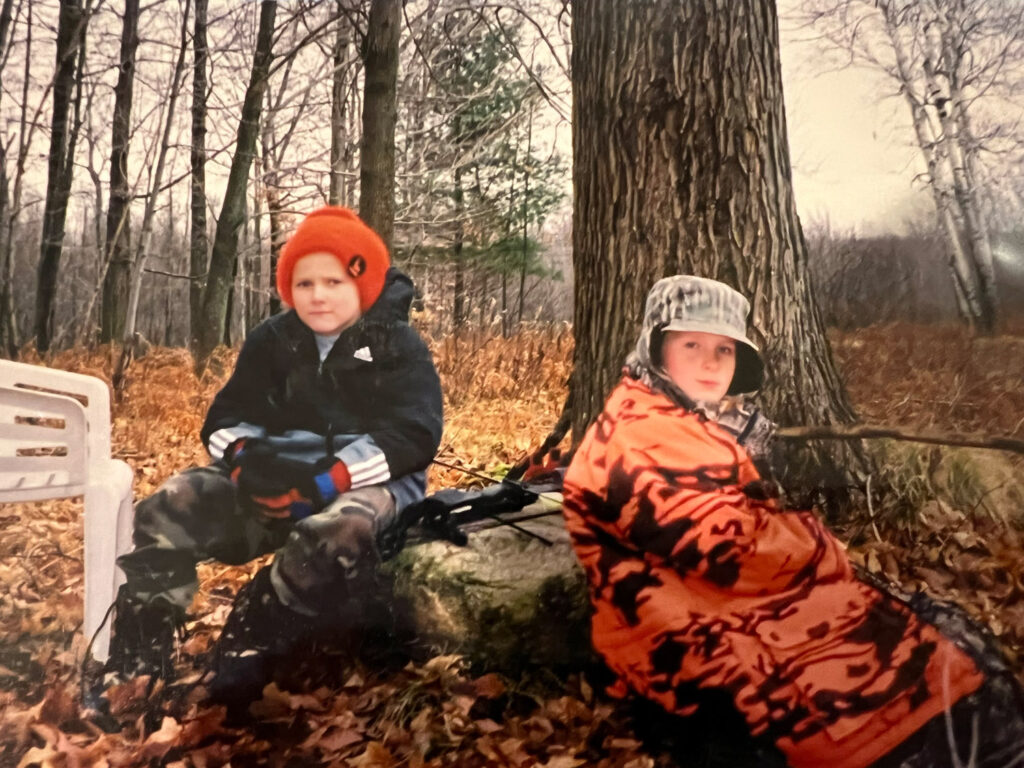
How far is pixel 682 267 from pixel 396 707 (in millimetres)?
1386

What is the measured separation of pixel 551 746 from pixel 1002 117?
2.14 metres

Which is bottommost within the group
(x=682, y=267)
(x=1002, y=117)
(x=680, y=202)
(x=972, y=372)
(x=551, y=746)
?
(x=551, y=746)

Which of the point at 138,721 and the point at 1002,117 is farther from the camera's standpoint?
the point at 1002,117

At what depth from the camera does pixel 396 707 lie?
201 centimetres

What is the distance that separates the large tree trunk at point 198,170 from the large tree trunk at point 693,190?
0.99m

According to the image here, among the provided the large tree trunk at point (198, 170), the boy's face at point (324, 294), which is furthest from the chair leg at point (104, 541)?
the boy's face at point (324, 294)

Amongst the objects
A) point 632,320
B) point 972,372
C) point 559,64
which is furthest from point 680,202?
point 972,372

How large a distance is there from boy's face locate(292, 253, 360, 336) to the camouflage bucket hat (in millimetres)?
775

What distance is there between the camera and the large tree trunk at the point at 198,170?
80.0 inches

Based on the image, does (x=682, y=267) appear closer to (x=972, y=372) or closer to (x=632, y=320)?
(x=632, y=320)

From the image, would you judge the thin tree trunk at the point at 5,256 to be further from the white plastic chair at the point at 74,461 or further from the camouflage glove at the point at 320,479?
the camouflage glove at the point at 320,479

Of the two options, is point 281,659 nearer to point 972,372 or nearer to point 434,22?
point 434,22

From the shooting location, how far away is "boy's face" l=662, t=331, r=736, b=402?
1989 mm

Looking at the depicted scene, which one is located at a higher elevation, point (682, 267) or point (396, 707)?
point (682, 267)
